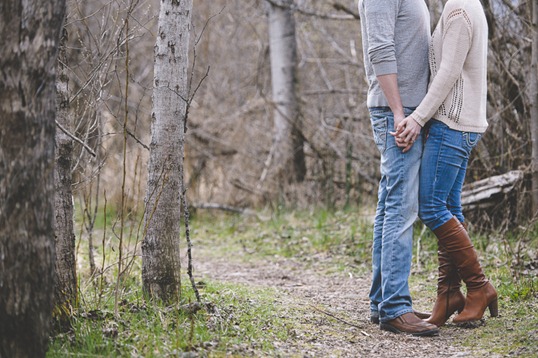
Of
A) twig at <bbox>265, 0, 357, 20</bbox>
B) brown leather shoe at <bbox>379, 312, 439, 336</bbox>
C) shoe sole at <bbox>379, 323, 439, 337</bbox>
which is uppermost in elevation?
twig at <bbox>265, 0, 357, 20</bbox>

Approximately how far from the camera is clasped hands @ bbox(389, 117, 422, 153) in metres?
3.75

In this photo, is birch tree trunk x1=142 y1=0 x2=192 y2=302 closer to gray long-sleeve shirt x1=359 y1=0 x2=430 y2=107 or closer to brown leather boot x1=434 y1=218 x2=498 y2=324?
gray long-sleeve shirt x1=359 y1=0 x2=430 y2=107

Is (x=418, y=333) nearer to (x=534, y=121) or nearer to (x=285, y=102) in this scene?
(x=534, y=121)

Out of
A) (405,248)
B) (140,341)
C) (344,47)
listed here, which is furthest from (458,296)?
(344,47)

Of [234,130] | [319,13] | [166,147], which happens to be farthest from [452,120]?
[234,130]

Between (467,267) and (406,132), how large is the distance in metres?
0.88

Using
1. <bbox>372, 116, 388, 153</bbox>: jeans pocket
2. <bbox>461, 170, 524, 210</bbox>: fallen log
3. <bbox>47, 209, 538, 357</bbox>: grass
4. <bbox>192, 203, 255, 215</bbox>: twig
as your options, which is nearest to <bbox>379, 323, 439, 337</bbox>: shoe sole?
<bbox>47, 209, 538, 357</bbox>: grass

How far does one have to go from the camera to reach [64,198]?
367 centimetres

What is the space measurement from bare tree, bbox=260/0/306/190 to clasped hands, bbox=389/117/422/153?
584cm

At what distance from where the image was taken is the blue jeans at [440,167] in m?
3.81

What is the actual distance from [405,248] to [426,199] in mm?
304

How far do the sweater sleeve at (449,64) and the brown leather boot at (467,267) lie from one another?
0.65m

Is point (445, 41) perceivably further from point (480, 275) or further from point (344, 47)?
point (344, 47)

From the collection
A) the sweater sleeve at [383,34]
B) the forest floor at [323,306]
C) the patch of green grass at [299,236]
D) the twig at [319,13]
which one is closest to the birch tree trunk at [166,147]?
the forest floor at [323,306]
